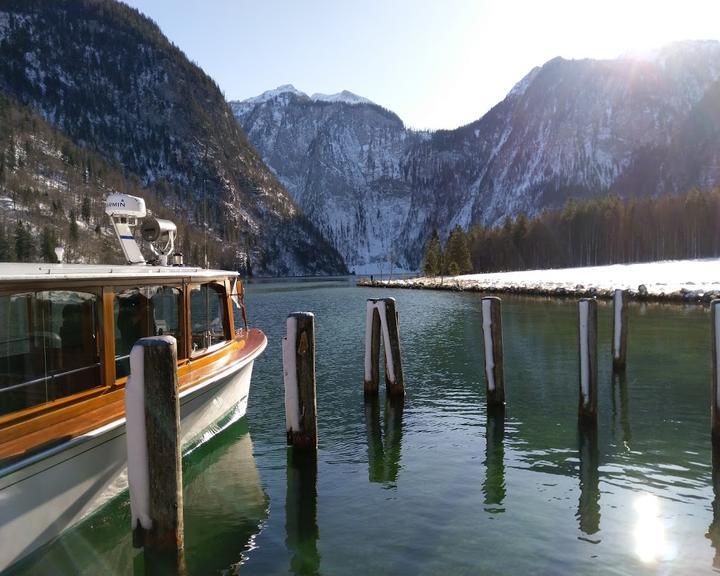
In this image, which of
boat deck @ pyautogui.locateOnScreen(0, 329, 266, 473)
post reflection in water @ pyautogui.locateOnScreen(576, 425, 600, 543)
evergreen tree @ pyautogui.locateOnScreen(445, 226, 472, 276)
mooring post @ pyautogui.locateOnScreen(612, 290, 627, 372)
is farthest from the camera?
evergreen tree @ pyautogui.locateOnScreen(445, 226, 472, 276)

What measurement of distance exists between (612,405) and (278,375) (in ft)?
37.9

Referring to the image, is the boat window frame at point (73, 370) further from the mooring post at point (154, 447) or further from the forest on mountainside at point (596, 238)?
the forest on mountainside at point (596, 238)

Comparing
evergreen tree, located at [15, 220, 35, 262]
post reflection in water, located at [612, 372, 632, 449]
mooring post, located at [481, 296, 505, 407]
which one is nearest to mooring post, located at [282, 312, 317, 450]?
mooring post, located at [481, 296, 505, 407]

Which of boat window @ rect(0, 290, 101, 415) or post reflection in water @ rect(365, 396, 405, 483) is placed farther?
post reflection in water @ rect(365, 396, 405, 483)

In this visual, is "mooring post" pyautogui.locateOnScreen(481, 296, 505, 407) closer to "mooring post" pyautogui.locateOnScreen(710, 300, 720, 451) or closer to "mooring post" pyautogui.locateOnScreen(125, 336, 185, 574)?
"mooring post" pyautogui.locateOnScreen(710, 300, 720, 451)

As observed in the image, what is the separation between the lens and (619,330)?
62.4ft

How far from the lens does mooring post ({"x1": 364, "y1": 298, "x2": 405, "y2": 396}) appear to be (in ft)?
49.4

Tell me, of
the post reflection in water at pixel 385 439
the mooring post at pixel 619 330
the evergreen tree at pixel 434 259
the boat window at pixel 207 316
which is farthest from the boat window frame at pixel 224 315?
the evergreen tree at pixel 434 259

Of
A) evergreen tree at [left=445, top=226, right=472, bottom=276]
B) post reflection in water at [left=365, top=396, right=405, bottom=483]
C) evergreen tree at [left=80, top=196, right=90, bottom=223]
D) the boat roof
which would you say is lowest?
post reflection in water at [left=365, top=396, right=405, bottom=483]

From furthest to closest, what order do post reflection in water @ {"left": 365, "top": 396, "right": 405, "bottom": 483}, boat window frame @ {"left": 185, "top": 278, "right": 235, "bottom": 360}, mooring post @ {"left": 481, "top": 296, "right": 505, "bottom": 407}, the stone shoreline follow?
the stone shoreline, mooring post @ {"left": 481, "top": 296, "right": 505, "bottom": 407}, boat window frame @ {"left": 185, "top": 278, "right": 235, "bottom": 360}, post reflection in water @ {"left": 365, "top": 396, "right": 405, "bottom": 483}

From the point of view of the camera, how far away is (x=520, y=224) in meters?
115

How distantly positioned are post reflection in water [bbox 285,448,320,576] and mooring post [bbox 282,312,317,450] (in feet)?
1.24

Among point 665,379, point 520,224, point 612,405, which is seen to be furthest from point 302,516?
point 520,224

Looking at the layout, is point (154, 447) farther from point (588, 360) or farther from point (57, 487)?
point (588, 360)
